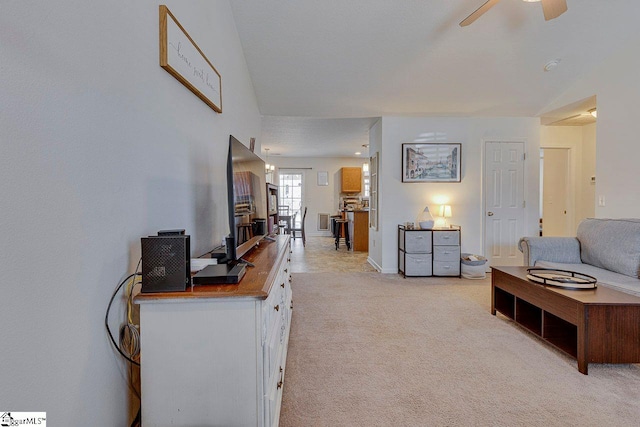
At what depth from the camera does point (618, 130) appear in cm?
343

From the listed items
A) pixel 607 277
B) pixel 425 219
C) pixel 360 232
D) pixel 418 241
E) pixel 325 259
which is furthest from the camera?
pixel 360 232

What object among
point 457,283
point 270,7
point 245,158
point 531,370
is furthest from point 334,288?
point 270,7

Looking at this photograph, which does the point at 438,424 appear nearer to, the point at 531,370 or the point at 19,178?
the point at 531,370

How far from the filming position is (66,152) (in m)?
0.92

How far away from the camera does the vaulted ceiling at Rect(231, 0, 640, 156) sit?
294 centimetres

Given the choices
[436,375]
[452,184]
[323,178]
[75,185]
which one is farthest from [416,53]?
[323,178]

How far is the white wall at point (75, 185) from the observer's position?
0.77m

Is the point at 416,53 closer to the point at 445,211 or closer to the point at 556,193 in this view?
the point at 445,211

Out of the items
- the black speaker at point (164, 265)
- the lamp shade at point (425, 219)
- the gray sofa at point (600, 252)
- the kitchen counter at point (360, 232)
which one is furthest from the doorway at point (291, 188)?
the black speaker at point (164, 265)

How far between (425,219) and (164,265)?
3976 mm

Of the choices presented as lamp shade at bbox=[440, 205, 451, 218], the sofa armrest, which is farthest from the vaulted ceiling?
the sofa armrest

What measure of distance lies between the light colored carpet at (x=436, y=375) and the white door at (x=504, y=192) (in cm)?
216

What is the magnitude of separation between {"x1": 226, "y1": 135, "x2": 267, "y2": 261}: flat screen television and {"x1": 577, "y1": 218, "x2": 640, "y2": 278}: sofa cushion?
3126mm

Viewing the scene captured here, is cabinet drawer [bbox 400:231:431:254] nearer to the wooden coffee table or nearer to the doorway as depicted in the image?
the wooden coffee table
